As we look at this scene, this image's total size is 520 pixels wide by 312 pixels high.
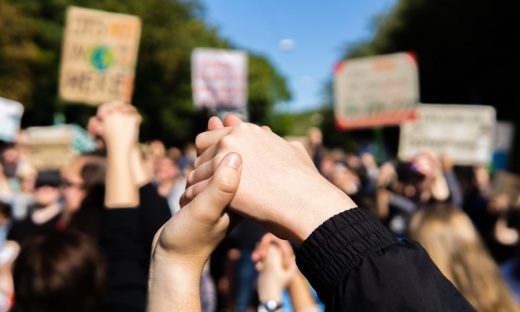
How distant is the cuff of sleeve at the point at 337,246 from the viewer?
84 cm

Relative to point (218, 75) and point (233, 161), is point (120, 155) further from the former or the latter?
point (218, 75)

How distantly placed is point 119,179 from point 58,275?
517mm

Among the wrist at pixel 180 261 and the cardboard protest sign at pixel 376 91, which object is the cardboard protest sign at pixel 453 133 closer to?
the cardboard protest sign at pixel 376 91

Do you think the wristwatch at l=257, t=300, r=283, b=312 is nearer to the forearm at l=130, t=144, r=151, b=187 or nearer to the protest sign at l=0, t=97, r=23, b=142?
the forearm at l=130, t=144, r=151, b=187

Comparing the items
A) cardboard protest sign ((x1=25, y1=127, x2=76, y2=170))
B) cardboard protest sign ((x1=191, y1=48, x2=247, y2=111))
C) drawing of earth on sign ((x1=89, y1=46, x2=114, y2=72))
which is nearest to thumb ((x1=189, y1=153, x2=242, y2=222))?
drawing of earth on sign ((x1=89, y1=46, x2=114, y2=72))

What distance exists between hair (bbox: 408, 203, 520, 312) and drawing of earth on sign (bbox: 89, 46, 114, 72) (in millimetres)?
3497

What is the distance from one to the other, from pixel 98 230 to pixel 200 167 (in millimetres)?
1980

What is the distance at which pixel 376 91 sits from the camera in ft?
29.4

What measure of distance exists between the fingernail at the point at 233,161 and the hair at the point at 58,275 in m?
1.07

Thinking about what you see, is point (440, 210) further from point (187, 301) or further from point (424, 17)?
point (424, 17)

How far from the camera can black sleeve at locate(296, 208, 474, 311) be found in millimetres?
803

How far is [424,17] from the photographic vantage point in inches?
1182

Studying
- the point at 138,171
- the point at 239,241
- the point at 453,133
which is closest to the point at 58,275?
the point at 138,171

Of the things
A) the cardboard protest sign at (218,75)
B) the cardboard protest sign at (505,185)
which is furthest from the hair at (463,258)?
the cardboard protest sign at (218,75)
